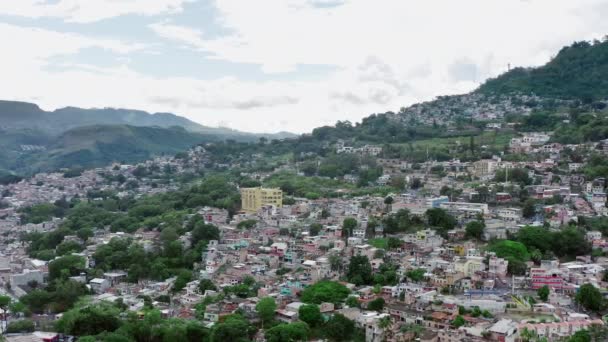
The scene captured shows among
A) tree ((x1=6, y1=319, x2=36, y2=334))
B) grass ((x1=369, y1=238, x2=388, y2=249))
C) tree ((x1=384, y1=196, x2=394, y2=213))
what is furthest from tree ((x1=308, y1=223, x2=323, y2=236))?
tree ((x1=6, y1=319, x2=36, y2=334))

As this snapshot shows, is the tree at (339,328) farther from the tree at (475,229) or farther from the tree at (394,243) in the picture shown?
the tree at (475,229)

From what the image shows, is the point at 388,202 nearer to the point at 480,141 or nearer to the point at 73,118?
the point at 480,141

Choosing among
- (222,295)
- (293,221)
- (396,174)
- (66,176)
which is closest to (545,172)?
(396,174)

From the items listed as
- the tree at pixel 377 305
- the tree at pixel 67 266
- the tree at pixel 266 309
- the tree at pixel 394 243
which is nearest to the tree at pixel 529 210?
the tree at pixel 394 243

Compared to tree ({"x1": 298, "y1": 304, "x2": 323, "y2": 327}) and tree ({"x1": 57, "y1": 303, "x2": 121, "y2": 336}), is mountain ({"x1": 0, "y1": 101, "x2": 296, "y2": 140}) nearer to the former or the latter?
tree ({"x1": 57, "y1": 303, "x2": 121, "y2": 336})

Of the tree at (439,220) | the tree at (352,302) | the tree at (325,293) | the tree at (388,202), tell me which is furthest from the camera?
the tree at (388,202)

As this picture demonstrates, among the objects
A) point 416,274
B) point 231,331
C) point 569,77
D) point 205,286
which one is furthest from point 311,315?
point 569,77
